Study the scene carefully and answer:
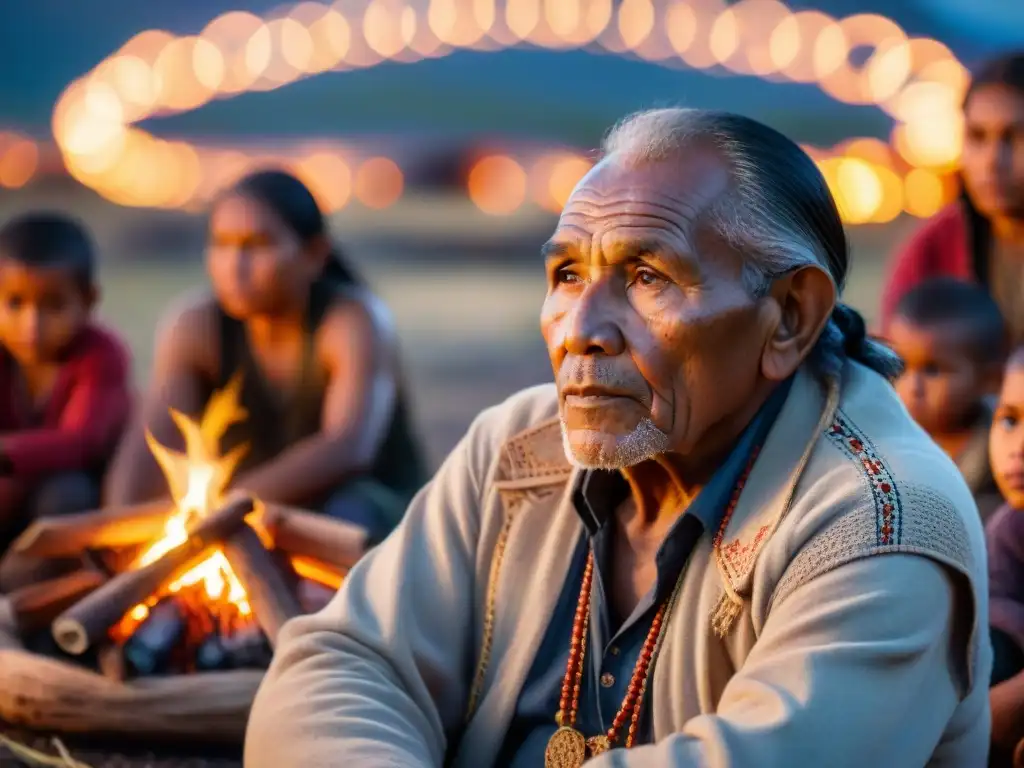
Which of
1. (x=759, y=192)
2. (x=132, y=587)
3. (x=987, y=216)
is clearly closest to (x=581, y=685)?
(x=759, y=192)

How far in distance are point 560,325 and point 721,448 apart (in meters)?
0.34

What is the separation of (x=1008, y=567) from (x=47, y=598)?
240cm

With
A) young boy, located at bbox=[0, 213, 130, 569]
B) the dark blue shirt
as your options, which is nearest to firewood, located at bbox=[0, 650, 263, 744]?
the dark blue shirt

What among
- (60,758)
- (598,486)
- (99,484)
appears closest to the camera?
(598,486)

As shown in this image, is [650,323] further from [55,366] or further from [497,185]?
[497,185]

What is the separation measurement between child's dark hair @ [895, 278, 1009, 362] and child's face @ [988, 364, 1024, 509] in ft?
2.27

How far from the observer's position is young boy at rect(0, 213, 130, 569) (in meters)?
5.09

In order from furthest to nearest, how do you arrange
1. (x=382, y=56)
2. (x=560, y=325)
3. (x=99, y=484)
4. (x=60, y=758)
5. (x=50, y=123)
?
Answer: 1. (x=50, y=123)
2. (x=382, y=56)
3. (x=99, y=484)
4. (x=60, y=758)
5. (x=560, y=325)

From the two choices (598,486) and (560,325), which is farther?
(598,486)

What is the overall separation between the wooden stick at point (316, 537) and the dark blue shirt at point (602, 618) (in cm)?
121

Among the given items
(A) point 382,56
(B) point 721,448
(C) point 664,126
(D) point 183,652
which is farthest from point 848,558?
(A) point 382,56

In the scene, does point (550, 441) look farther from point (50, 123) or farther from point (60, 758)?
point (50, 123)

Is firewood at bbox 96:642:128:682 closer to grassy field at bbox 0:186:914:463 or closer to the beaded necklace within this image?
the beaded necklace

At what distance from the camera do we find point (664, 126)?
8.06 ft
